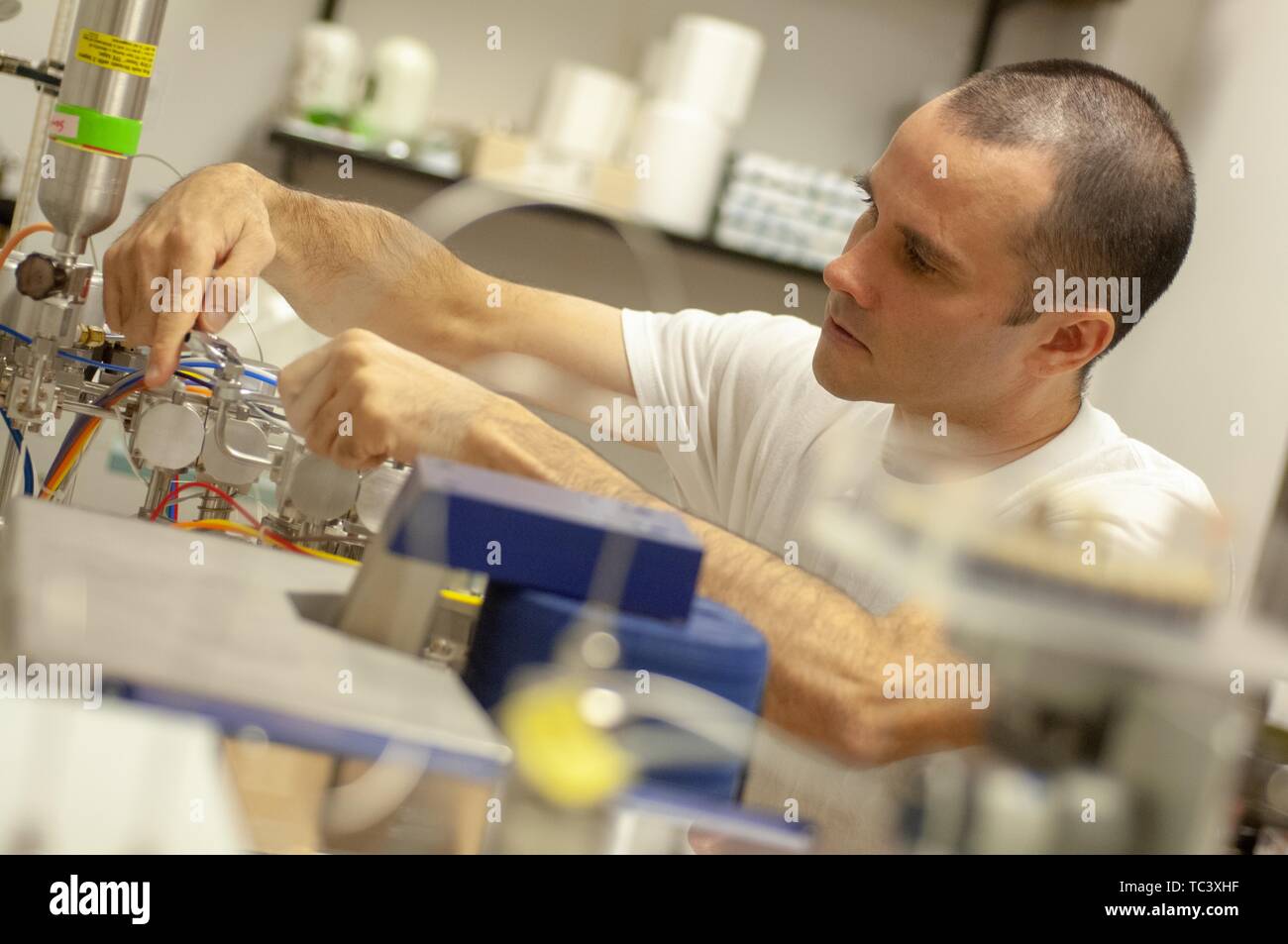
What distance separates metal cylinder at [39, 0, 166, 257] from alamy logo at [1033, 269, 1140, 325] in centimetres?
74

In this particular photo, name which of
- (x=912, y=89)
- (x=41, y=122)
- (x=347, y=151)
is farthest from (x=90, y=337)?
(x=912, y=89)

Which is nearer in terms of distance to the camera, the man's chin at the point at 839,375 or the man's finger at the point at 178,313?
the man's finger at the point at 178,313

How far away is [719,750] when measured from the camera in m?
0.51

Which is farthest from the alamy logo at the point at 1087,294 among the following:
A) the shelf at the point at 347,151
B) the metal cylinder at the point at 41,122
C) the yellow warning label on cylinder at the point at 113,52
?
the shelf at the point at 347,151

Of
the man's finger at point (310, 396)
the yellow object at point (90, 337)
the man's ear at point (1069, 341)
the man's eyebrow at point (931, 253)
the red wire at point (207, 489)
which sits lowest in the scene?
the red wire at point (207, 489)

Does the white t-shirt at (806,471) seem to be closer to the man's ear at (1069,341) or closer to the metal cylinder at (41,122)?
the man's ear at (1069,341)

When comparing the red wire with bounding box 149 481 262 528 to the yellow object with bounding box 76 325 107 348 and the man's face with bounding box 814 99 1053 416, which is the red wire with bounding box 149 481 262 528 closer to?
Result: the yellow object with bounding box 76 325 107 348

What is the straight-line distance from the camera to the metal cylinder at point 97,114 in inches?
35.4

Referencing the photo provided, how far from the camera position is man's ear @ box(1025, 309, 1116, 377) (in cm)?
119

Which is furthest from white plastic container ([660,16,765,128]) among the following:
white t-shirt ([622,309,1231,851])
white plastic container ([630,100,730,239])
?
white t-shirt ([622,309,1231,851])

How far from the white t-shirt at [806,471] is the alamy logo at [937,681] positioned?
0.04 meters
